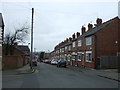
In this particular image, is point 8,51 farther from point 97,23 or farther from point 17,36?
point 97,23

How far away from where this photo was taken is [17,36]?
43.5 meters

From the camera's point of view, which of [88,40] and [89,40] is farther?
Result: [88,40]

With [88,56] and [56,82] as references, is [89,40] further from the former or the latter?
[56,82]

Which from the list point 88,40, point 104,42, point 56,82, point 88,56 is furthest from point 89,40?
point 56,82

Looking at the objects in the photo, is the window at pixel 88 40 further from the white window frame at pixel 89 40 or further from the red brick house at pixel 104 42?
the red brick house at pixel 104 42

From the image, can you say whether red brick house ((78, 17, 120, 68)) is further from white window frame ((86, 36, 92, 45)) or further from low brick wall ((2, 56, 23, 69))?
low brick wall ((2, 56, 23, 69))

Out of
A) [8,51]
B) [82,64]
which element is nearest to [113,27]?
[82,64]

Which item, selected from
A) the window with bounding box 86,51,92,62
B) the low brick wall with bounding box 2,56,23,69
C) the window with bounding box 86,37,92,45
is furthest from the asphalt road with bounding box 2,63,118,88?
the window with bounding box 86,37,92,45

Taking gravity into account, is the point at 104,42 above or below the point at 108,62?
above

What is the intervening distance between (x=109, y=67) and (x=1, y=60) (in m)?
15.8

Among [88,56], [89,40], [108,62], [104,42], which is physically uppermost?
[89,40]

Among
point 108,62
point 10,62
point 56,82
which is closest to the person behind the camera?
point 56,82

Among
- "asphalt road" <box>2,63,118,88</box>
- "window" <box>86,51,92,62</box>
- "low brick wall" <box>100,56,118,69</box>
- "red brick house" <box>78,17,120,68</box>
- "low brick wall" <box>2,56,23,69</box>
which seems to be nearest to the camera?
"asphalt road" <box>2,63,118,88</box>

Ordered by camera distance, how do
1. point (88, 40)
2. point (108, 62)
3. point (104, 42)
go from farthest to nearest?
point (88, 40)
point (104, 42)
point (108, 62)
